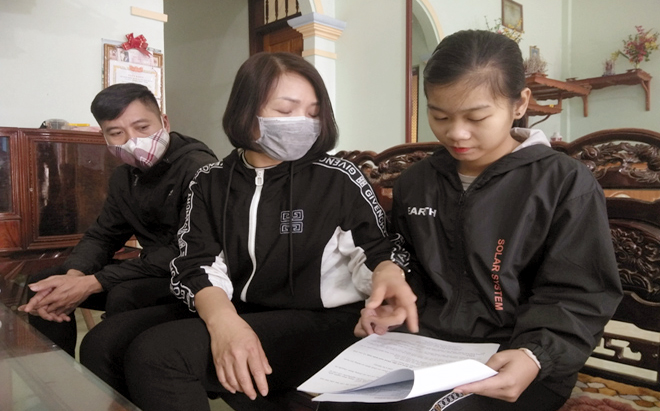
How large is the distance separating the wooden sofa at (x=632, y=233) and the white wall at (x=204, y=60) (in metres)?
3.98

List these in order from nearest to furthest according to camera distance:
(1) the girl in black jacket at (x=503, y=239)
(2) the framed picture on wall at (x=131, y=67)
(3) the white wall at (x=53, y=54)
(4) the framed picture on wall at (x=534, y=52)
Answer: (1) the girl in black jacket at (x=503, y=239)
(4) the framed picture on wall at (x=534, y=52)
(3) the white wall at (x=53, y=54)
(2) the framed picture on wall at (x=131, y=67)

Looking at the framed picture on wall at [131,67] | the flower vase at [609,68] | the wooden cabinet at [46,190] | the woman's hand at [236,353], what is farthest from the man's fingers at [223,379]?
the framed picture on wall at [131,67]

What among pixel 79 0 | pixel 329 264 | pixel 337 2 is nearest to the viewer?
pixel 329 264

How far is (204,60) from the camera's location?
199 inches

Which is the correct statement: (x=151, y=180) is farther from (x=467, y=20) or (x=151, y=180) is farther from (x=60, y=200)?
(x=467, y=20)

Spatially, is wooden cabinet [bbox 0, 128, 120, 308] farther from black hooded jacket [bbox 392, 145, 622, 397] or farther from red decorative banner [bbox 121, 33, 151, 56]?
black hooded jacket [bbox 392, 145, 622, 397]

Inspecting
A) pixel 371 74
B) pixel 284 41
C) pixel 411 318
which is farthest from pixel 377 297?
pixel 284 41

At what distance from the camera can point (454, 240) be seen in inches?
37.0

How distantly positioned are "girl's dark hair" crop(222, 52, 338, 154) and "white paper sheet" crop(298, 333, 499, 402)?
492 millimetres

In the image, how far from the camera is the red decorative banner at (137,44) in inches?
116

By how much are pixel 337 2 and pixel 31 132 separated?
7.92 ft

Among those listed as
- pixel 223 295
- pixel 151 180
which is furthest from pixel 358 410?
pixel 151 180

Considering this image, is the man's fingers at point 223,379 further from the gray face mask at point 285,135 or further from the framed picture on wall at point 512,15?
the framed picture on wall at point 512,15

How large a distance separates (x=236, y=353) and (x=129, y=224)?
0.95 metres
